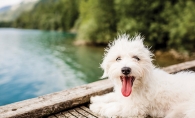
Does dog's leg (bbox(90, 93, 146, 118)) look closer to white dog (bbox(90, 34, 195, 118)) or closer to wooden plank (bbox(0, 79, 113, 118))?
white dog (bbox(90, 34, 195, 118))

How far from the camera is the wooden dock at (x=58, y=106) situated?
3.18 meters

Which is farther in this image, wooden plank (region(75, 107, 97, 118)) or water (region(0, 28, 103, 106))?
water (region(0, 28, 103, 106))

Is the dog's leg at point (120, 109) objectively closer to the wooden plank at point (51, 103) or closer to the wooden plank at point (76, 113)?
the wooden plank at point (76, 113)

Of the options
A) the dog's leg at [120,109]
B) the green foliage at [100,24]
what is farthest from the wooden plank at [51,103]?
the green foliage at [100,24]

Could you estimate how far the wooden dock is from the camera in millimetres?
3181

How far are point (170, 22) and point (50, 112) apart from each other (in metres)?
23.7

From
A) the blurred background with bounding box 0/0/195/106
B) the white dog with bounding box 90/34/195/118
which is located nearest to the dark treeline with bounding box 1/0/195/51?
the blurred background with bounding box 0/0/195/106

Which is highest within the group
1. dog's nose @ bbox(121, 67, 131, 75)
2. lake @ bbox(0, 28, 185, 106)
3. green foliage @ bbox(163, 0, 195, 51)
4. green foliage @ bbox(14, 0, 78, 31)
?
green foliage @ bbox(14, 0, 78, 31)

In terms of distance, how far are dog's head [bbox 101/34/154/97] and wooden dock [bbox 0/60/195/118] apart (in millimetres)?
724

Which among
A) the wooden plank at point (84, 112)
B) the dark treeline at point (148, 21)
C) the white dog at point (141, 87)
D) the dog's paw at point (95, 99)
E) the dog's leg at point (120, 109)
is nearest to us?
the white dog at point (141, 87)

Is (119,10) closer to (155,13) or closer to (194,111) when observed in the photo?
(155,13)

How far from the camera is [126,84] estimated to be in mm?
2912

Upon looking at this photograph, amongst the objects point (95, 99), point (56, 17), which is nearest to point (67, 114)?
point (95, 99)

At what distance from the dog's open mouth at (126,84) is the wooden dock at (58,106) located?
62 centimetres
